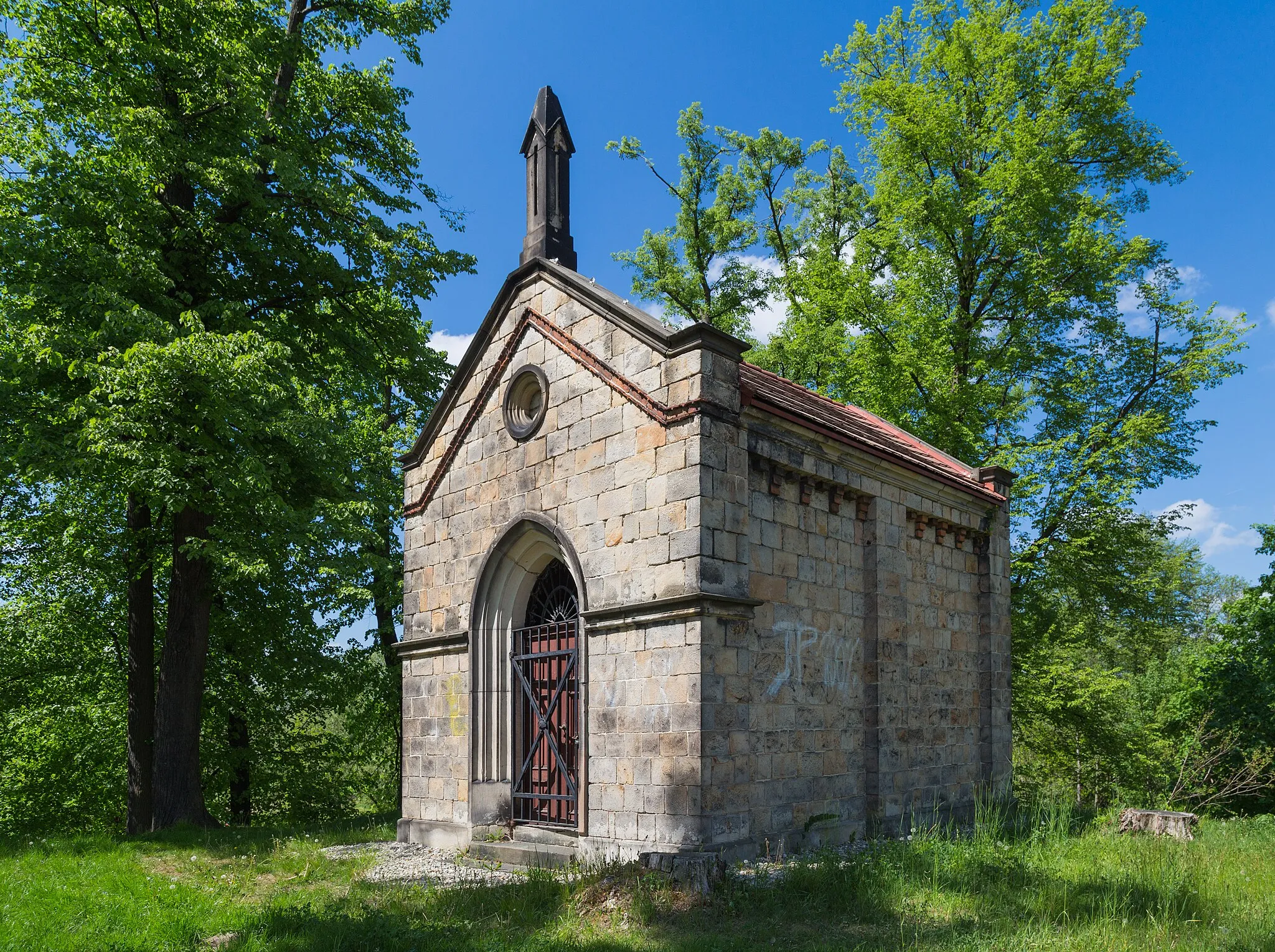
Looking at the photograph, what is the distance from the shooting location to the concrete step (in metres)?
8.95

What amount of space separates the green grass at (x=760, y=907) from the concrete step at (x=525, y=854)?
3.86 feet

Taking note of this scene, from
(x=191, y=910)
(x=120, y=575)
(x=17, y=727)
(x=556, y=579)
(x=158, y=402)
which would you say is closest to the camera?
(x=191, y=910)

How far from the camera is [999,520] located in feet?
42.1

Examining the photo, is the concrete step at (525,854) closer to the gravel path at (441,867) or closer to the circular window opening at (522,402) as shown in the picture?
the gravel path at (441,867)

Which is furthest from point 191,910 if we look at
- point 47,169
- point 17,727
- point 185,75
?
point 17,727

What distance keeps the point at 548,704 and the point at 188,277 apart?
884cm

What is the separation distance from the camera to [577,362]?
32.0 feet

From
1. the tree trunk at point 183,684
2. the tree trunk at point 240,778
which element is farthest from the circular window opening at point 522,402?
the tree trunk at point 240,778

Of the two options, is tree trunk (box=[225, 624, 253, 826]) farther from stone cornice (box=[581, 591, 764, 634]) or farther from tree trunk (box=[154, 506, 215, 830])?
stone cornice (box=[581, 591, 764, 634])

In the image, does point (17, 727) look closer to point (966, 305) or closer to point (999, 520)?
point (999, 520)

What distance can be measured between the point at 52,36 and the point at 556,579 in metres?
10.5

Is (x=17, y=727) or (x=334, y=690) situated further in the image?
(x=334, y=690)

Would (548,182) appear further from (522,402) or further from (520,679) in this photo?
(520,679)

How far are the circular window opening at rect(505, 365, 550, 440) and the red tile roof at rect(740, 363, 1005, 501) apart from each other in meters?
2.33
